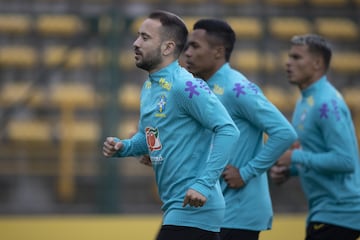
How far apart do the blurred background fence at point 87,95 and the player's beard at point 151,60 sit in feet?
13.2

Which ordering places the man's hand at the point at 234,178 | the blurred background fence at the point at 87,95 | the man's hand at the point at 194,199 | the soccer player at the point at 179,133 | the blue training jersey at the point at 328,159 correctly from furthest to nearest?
the blurred background fence at the point at 87,95, the blue training jersey at the point at 328,159, the man's hand at the point at 234,178, the soccer player at the point at 179,133, the man's hand at the point at 194,199

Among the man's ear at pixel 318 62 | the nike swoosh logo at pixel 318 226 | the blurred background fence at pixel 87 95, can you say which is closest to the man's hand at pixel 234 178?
the nike swoosh logo at pixel 318 226

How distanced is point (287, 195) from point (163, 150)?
4.67m

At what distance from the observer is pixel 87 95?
8875 mm

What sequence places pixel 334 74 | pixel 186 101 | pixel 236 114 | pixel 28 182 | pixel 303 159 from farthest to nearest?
1. pixel 334 74
2. pixel 28 182
3. pixel 303 159
4. pixel 236 114
5. pixel 186 101

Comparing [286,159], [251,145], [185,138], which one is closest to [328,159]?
[286,159]

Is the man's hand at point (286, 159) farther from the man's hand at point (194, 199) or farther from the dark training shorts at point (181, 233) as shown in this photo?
the man's hand at point (194, 199)

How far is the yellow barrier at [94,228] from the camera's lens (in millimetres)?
7891

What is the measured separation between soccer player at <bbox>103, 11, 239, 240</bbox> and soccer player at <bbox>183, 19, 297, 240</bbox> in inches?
26.1

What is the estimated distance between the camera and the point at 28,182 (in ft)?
28.2

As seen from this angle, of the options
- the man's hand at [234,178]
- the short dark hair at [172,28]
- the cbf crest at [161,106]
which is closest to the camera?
the cbf crest at [161,106]

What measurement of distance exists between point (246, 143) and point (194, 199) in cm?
114

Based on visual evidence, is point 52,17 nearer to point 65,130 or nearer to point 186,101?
point 65,130

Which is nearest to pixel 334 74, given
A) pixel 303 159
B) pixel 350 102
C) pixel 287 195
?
pixel 350 102
